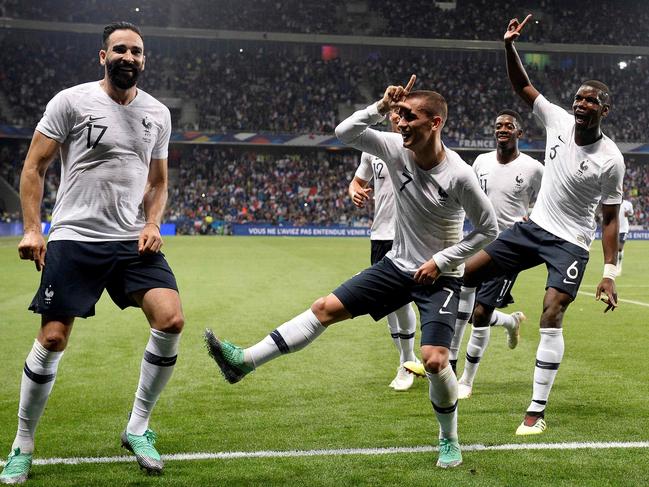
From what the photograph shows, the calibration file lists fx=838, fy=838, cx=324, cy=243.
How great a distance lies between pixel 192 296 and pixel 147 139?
11.3 m

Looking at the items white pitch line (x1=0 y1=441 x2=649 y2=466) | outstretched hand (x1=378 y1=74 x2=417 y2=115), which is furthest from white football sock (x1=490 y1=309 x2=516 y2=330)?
outstretched hand (x1=378 y1=74 x2=417 y2=115)

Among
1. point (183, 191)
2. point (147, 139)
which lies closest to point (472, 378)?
point (147, 139)

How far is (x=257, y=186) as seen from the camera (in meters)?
53.6

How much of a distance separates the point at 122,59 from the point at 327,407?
11.1 ft

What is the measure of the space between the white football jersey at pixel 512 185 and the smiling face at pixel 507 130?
236 mm

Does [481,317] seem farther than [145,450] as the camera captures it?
Yes

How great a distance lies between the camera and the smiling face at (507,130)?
26.3ft

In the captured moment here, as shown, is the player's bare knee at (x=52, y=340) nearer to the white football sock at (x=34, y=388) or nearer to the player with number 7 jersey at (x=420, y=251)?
the white football sock at (x=34, y=388)

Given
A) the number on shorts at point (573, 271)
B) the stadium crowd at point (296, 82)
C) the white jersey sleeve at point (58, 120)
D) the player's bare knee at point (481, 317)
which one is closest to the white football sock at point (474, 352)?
the player's bare knee at point (481, 317)

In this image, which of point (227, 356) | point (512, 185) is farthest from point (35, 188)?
point (512, 185)

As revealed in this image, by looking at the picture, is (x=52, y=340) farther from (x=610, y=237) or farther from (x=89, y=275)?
(x=610, y=237)

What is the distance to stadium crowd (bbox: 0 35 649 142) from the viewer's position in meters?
54.2

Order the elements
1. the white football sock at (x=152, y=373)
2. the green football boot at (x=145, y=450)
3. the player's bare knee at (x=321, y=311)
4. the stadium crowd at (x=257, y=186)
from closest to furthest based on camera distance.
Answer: the green football boot at (x=145, y=450) → the white football sock at (x=152, y=373) → the player's bare knee at (x=321, y=311) → the stadium crowd at (x=257, y=186)

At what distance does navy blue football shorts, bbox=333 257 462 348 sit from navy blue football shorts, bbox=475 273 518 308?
2325 mm
